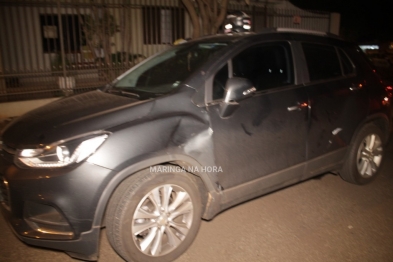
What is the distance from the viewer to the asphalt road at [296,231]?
10.2 feet

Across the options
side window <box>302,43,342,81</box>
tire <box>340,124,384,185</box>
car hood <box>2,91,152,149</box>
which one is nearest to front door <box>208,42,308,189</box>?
side window <box>302,43,342,81</box>

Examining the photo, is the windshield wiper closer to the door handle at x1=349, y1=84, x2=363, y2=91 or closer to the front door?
the front door

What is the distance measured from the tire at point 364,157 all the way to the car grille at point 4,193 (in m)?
3.66

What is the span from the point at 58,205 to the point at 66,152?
1.22ft

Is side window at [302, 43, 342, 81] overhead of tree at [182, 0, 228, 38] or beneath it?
beneath

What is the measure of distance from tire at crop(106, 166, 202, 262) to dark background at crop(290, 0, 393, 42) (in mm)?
20751

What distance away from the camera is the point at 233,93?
303cm

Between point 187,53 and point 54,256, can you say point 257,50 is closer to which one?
point 187,53

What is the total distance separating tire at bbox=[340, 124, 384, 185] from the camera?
14.2 feet

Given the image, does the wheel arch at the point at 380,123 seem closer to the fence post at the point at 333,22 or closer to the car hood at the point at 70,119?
the car hood at the point at 70,119

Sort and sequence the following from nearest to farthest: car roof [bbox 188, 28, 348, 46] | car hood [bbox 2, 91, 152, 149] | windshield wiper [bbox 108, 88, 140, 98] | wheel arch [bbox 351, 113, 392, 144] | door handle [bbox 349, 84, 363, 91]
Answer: car hood [bbox 2, 91, 152, 149] < windshield wiper [bbox 108, 88, 140, 98] < car roof [bbox 188, 28, 348, 46] < door handle [bbox 349, 84, 363, 91] < wheel arch [bbox 351, 113, 392, 144]

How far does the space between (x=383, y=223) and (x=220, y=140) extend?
2.03 m

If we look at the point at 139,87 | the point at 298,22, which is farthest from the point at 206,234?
the point at 298,22

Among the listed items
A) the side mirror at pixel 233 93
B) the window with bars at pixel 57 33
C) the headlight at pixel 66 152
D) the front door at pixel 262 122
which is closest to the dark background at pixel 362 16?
the window with bars at pixel 57 33
